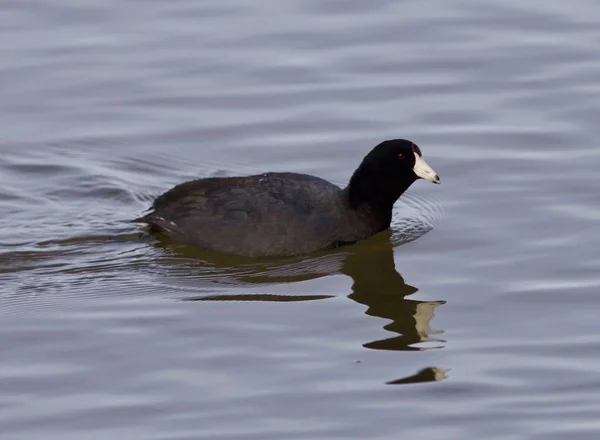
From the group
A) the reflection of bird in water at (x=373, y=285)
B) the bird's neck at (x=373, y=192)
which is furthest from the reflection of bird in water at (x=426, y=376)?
the bird's neck at (x=373, y=192)

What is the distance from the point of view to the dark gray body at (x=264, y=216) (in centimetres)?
1009

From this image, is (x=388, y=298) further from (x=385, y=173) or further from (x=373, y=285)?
(x=385, y=173)

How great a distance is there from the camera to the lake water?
757 cm

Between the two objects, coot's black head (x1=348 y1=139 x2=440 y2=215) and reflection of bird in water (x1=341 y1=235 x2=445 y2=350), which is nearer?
reflection of bird in water (x1=341 y1=235 x2=445 y2=350)

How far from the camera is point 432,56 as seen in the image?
13734 millimetres

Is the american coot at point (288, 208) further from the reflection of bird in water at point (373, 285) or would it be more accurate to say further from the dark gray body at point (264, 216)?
the reflection of bird in water at point (373, 285)

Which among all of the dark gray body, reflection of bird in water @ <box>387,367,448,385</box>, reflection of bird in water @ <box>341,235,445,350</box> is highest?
the dark gray body

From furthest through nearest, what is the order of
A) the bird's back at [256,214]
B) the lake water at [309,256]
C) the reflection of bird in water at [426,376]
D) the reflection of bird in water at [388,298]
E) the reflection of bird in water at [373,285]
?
1. the bird's back at [256,214]
2. the reflection of bird in water at [373,285]
3. the reflection of bird in water at [388,298]
4. the reflection of bird in water at [426,376]
5. the lake water at [309,256]

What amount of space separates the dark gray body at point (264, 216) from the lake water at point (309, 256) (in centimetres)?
16

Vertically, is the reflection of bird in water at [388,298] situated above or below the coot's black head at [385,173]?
below

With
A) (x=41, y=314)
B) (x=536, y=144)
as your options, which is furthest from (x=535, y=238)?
(x=41, y=314)

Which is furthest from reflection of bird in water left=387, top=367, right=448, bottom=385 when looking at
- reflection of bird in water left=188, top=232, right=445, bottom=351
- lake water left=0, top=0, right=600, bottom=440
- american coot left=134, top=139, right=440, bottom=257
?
american coot left=134, top=139, right=440, bottom=257

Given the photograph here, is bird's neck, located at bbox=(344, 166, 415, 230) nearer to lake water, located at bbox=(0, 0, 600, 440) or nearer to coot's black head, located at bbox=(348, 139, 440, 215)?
coot's black head, located at bbox=(348, 139, 440, 215)

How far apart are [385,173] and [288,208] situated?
78 centimetres
